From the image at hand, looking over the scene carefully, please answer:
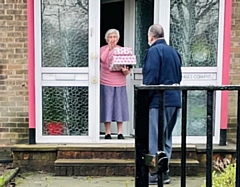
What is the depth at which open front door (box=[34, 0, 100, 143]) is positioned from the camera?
4633mm

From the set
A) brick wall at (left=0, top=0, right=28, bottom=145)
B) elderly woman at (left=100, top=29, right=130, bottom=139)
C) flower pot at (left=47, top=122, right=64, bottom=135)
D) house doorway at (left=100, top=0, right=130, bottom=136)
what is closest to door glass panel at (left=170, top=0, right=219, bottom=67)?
elderly woman at (left=100, top=29, right=130, bottom=139)

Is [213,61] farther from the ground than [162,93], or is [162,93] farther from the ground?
[213,61]

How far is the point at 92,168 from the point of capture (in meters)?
4.37

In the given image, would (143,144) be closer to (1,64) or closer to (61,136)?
(61,136)

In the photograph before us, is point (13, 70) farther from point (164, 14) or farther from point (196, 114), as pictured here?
point (196, 114)

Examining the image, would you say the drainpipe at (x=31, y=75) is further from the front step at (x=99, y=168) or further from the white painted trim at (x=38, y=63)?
the front step at (x=99, y=168)

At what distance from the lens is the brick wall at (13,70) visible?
16.1 feet

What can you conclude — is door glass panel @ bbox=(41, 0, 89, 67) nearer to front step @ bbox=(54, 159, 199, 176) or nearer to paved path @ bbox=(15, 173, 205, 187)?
front step @ bbox=(54, 159, 199, 176)

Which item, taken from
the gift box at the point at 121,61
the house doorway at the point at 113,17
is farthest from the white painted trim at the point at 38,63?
the house doorway at the point at 113,17

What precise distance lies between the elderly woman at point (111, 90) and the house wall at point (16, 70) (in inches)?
43.4

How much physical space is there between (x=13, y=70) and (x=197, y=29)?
262 cm

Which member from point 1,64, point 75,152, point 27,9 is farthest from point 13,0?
point 75,152

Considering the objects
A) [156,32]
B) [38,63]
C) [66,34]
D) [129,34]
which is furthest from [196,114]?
[38,63]

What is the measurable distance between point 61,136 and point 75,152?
0.38m
